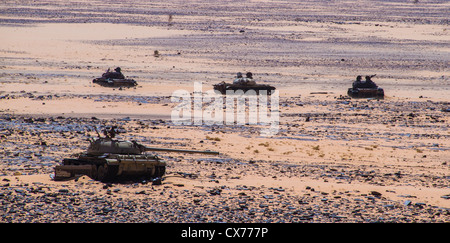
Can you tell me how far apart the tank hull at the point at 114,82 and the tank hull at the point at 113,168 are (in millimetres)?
18089

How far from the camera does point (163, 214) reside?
13.3 m

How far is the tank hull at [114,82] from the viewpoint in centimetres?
3403

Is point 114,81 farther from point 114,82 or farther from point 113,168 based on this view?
point 113,168

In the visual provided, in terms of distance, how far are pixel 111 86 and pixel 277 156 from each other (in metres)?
15.9

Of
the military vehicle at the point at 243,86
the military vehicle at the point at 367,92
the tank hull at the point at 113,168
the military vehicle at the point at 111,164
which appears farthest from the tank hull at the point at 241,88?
the tank hull at the point at 113,168

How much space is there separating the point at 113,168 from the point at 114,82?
18997 mm

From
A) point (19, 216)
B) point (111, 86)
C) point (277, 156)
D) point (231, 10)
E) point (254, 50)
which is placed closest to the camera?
point (19, 216)

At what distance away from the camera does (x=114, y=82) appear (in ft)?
111

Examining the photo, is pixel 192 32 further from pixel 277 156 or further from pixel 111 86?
pixel 277 156

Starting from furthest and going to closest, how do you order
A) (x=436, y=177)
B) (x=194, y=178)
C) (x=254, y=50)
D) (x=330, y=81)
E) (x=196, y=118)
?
(x=254, y=50) → (x=330, y=81) → (x=196, y=118) → (x=436, y=177) → (x=194, y=178)

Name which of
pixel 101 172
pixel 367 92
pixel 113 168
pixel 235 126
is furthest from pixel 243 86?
pixel 113 168

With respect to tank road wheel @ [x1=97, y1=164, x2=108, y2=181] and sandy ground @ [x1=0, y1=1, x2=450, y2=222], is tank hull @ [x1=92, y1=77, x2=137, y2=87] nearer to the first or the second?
sandy ground @ [x1=0, y1=1, x2=450, y2=222]

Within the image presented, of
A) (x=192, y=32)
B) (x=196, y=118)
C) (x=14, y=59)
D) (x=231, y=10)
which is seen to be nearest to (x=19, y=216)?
(x=196, y=118)

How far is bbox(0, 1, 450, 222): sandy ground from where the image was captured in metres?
14.1
